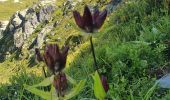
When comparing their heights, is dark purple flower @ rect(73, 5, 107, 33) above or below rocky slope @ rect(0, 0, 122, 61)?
above

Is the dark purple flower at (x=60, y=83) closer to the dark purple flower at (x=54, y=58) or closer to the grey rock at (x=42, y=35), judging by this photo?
the dark purple flower at (x=54, y=58)

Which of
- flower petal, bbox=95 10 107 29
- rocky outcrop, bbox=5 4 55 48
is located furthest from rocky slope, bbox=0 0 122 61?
flower petal, bbox=95 10 107 29

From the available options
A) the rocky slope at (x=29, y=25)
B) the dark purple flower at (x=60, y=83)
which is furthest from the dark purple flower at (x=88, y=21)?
the rocky slope at (x=29, y=25)

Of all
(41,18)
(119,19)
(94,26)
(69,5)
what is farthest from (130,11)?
(41,18)

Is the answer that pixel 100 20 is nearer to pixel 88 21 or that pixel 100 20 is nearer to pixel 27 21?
pixel 88 21

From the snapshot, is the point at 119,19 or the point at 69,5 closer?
the point at 119,19

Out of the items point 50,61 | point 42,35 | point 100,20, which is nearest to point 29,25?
point 42,35

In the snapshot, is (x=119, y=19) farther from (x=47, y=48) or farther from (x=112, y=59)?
(x=47, y=48)

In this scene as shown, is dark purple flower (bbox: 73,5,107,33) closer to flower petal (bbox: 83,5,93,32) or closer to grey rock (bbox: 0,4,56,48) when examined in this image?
flower petal (bbox: 83,5,93,32)
